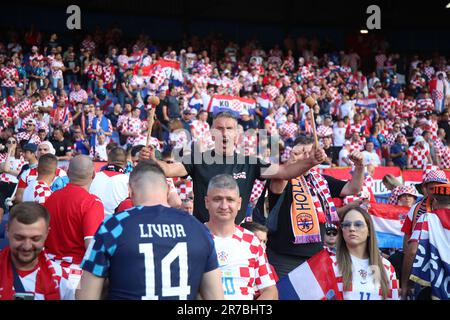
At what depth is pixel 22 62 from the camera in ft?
62.3

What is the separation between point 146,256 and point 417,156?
52.8ft

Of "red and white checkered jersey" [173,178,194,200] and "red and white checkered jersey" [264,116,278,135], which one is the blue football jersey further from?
"red and white checkered jersey" [264,116,278,135]

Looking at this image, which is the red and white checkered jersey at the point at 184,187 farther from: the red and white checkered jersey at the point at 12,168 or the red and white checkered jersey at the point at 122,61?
the red and white checkered jersey at the point at 122,61

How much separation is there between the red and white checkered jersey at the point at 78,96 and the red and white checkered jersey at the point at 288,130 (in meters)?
5.68

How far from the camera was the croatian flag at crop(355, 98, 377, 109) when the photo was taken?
21969 millimetres

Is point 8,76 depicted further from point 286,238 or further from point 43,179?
point 286,238

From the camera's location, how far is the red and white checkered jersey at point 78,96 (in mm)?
17672

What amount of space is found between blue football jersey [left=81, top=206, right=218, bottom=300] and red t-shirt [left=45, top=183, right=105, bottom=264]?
66.6 inches

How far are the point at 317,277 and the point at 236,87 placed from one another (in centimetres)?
1638

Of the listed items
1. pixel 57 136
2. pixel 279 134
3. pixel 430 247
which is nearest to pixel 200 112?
pixel 279 134

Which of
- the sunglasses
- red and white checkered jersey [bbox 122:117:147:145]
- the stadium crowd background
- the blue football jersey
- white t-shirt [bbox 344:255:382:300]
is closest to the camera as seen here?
the blue football jersey

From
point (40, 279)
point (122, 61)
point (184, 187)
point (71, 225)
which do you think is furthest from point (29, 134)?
point (40, 279)

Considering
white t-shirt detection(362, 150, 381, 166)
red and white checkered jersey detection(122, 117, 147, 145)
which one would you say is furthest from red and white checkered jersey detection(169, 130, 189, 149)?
white t-shirt detection(362, 150, 381, 166)

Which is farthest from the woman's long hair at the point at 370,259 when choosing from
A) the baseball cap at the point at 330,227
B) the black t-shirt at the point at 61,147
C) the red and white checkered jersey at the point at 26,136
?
the black t-shirt at the point at 61,147
